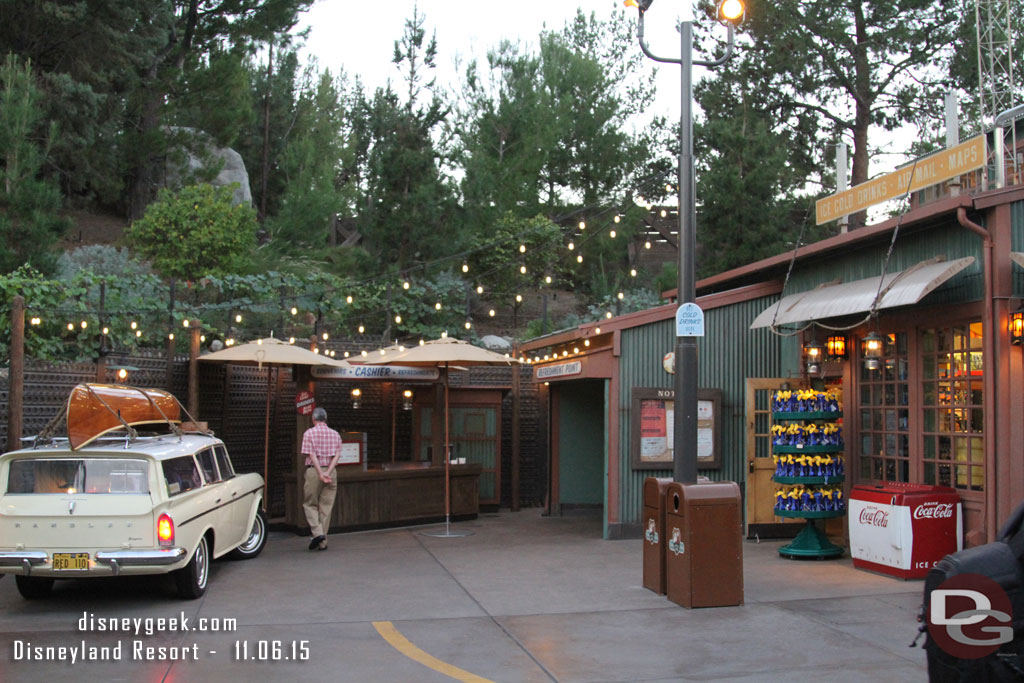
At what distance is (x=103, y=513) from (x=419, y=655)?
10.4 feet

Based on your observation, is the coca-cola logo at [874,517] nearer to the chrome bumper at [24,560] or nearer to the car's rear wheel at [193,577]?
the car's rear wheel at [193,577]

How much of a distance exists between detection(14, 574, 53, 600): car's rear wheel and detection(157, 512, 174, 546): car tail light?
1.47 meters

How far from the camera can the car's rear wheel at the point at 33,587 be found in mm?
8766

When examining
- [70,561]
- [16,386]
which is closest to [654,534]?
[70,561]

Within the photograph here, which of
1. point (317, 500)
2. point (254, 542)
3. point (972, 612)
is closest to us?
point (972, 612)

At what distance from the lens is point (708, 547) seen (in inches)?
335

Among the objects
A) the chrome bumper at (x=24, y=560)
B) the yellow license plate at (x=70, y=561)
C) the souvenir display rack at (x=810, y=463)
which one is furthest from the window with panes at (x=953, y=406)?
the chrome bumper at (x=24, y=560)

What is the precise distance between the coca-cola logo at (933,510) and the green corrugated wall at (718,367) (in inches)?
148

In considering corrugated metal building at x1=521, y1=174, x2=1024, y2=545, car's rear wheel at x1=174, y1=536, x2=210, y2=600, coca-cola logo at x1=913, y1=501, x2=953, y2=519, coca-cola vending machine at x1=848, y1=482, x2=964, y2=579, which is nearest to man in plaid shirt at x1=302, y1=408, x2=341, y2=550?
car's rear wheel at x1=174, y1=536, x2=210, y2=600

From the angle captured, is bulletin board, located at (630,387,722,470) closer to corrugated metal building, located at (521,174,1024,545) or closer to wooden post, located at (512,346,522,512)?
corrugated metal building, located at (521,174,1024,545)

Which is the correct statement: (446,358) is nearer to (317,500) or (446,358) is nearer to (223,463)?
(317,500)

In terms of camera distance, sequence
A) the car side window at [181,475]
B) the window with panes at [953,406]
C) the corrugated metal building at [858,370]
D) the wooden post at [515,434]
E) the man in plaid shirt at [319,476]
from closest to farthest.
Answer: the car side window at [181,475] < the corrugated metal building at [858,370] < the window with panes at [953,406] < the man in plaid shirt at [319,476] < the wooden post at [515,434]

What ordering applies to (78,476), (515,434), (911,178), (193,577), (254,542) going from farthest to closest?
1. (515,434)
2. (254,542)
3. (911,178)
4. (193,577)
5. (78,476)

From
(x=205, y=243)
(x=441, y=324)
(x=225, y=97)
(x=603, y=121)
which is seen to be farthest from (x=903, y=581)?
(x=225, y=97)
